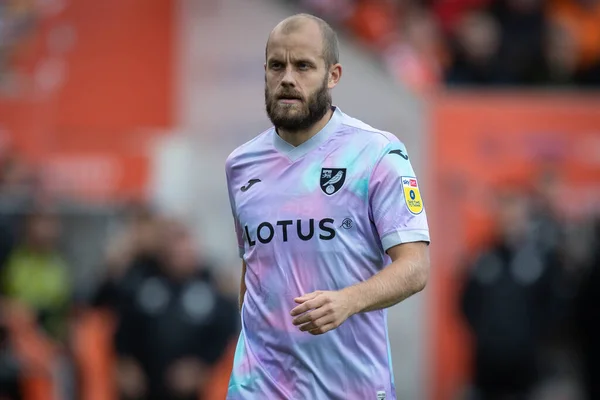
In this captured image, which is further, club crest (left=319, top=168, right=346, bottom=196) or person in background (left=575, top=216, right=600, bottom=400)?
person in background (left=575, top=216, right=600, bottom=400)

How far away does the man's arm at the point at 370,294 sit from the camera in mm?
4570

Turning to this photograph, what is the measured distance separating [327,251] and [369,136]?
1.56 feet

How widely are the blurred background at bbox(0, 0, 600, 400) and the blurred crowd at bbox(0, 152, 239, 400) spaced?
0.05 ft

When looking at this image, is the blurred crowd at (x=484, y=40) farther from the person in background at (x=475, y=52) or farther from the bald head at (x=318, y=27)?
the bald head at (x=318, y=27)

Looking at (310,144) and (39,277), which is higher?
(310,144)

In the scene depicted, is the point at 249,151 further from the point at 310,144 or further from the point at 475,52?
the point at 475,52

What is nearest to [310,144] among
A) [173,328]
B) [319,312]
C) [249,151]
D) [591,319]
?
[249,151]

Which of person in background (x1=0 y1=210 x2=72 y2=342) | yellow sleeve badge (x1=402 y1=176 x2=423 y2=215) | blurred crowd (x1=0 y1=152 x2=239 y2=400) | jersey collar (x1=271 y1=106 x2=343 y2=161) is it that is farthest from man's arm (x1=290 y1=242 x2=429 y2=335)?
person in background (x1=0 y1=210 x2=72 y2=342)

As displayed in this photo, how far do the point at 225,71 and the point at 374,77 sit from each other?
4.64 feet

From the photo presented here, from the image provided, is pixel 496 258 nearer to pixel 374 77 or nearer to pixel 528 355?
pixel 528 355

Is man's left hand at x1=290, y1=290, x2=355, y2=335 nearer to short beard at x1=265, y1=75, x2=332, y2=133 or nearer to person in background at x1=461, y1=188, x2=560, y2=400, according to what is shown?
short beard at x1=265, y1=75, x2=332, y2=133

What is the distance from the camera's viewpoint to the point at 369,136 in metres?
5.17

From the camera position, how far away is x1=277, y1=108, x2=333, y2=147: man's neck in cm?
521

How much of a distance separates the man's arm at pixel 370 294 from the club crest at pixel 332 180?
319 millimetres
